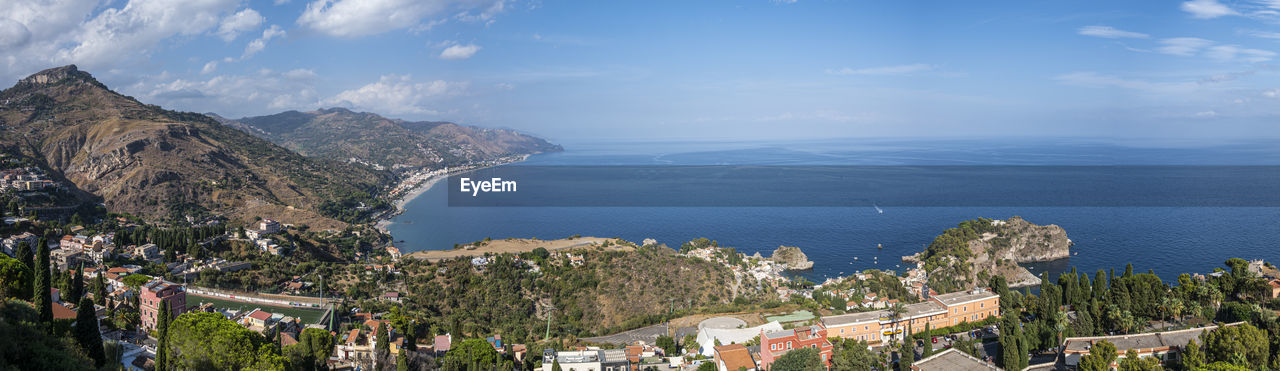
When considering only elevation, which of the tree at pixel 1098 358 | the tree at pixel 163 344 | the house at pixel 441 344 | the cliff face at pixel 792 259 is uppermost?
the tree at pixel 163 344

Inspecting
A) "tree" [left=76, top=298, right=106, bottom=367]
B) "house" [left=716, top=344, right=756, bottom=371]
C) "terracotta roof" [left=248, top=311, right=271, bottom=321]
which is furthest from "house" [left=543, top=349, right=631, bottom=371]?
"tree" [left=76, top=298, right=106, bottom=367]

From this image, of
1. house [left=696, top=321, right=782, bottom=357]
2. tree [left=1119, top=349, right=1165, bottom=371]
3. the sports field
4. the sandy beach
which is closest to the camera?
tree [left=1119, top=349, right=1165, bottom=371]

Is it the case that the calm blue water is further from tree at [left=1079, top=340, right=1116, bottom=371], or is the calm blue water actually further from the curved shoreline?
tree at [left=1079, top=340, right=1116, bottom=371]

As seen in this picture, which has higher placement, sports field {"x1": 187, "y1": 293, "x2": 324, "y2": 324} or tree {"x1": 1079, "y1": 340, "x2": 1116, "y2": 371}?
tree {"x1": 1079, "y1": 340, "x2": 1116, "y2": 371}

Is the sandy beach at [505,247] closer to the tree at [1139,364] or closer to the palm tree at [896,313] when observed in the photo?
the palm tree at [896,313]

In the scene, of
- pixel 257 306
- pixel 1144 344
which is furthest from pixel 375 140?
pixel 1144 344

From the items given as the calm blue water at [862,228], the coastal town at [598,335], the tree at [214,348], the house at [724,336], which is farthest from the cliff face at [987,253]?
the tree at [214,348]

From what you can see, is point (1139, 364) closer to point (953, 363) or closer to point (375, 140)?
point (953, 363)
